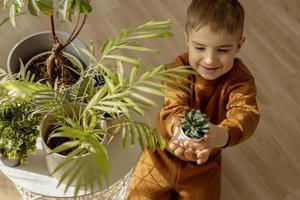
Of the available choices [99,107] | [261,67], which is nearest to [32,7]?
[99,107]

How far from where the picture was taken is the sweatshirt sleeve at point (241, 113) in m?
1.37

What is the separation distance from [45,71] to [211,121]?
1.68 feet

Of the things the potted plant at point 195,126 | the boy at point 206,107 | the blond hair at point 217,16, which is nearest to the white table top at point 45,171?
the boy at point 206,107

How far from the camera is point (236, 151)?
191cm

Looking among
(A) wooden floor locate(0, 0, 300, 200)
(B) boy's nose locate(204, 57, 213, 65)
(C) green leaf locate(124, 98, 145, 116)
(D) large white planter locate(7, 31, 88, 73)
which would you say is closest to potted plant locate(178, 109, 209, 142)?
(C) green leaf locate(124, 98, 145, 116)

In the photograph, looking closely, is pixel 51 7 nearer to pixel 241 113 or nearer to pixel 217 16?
pixel 217 16

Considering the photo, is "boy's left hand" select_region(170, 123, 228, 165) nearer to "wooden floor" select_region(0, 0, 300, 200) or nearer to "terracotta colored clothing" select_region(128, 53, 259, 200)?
"terracotta colored clothing" select_region(128, 53, 259, 200)

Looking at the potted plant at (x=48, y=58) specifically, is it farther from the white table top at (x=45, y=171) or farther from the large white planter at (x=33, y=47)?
the white table top at (x=45, y=171)

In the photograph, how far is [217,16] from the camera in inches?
52.4

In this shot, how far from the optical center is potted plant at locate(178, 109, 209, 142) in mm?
1191

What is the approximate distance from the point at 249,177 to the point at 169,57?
0.58 metres

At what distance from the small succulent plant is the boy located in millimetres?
43

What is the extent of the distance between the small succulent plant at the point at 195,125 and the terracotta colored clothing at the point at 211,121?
17cm

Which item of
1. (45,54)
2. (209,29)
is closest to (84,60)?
(45,54)
